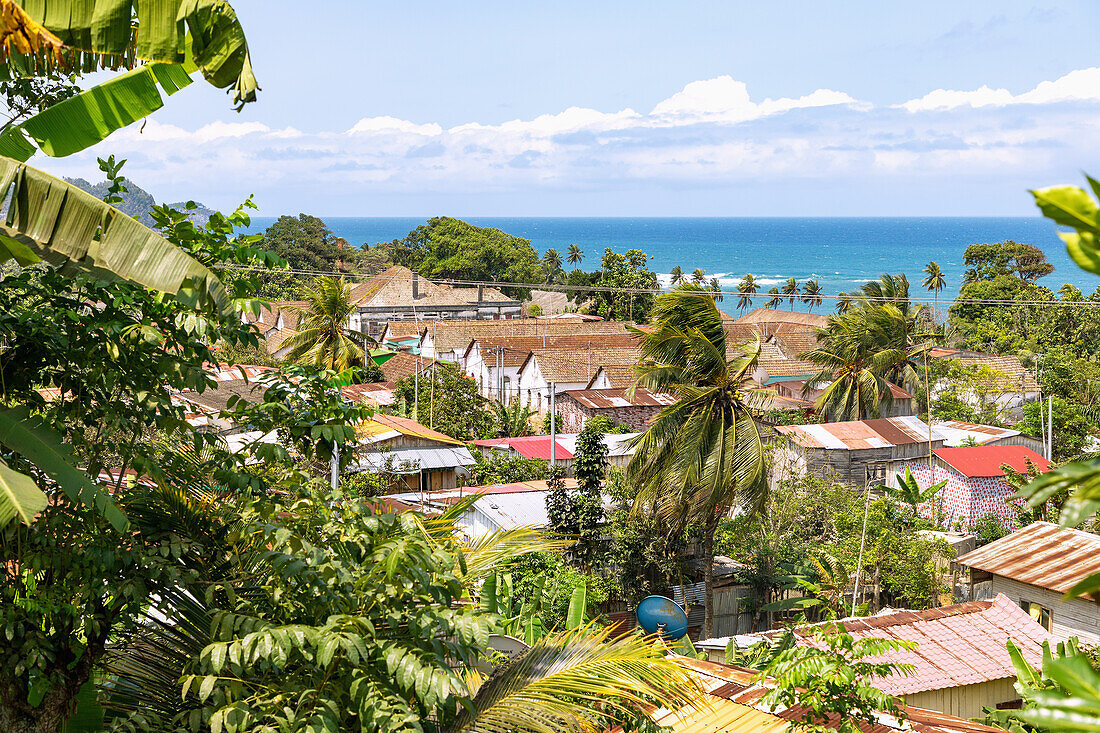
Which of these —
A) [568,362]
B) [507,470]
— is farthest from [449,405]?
[568,362]

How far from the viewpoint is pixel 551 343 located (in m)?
45.8

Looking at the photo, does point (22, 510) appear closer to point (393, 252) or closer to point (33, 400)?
point (33, 400)

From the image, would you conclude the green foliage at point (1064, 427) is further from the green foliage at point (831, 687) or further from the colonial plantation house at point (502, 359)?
the green foliage at point (831, 687)

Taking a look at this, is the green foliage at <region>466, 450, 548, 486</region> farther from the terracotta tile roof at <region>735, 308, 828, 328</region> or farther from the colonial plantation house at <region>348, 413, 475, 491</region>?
the terracotta tile roof at <region>735, 308, 828, 328</region>

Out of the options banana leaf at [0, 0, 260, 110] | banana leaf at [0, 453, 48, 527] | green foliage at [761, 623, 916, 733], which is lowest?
green foliage at [761, 623, 916, 733]

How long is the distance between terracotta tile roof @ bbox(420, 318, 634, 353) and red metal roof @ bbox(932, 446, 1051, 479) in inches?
980

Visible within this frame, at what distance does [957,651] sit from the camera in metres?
12.3

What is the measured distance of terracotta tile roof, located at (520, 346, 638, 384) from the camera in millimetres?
38594

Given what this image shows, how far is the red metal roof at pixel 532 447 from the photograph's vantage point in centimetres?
2650

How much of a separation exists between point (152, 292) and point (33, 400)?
82 centimetres

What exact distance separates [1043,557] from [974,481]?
8.42 meters

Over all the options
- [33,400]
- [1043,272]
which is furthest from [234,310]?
[1043,272]

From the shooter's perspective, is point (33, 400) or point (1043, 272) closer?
point (33, 400)

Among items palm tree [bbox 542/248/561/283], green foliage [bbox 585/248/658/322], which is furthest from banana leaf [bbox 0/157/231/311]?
palm tree [bbox 542/248/561/283]
